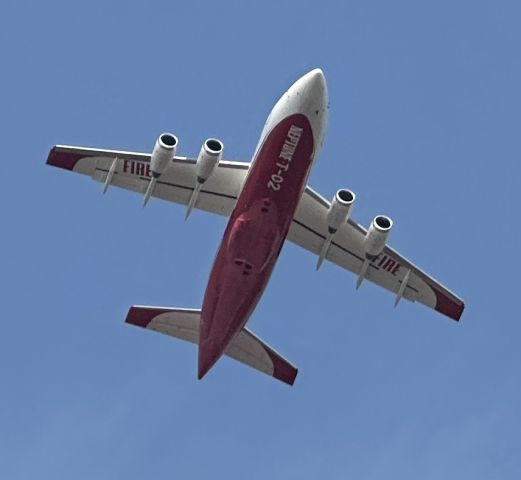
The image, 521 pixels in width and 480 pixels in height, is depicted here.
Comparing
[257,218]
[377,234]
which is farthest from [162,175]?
[377,234]

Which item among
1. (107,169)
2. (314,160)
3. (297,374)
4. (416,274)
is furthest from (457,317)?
(107,169)

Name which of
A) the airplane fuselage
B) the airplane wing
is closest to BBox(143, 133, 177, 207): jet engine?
the airplane fuselage

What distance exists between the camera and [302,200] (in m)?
47.5

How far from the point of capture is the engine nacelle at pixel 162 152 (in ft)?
148

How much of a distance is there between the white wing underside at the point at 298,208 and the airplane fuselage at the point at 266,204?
3079 millimetres

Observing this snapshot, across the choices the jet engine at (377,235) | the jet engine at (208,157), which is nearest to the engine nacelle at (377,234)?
the jet engine at (377,235)

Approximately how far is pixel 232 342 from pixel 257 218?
620 centimetres

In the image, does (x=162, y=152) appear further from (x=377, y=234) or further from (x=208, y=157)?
(x=377, y=234)

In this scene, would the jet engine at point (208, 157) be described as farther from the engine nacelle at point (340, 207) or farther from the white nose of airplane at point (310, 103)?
the engine nacelle at point (340, 207)

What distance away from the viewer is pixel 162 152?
4512cm

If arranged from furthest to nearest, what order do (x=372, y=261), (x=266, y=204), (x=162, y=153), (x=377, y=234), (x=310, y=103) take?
(x=372, y=261), (x=377, y=234), (x=162, y=153), (x=310, y=103), (x=266, y=204)

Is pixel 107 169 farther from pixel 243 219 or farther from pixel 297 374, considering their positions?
pixel 297 374

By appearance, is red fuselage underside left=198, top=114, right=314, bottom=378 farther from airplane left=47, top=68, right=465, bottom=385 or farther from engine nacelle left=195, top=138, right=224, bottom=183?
engine nacelle left=195, top=138, right=224, bottom=183

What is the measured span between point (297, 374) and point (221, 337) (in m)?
5.47
